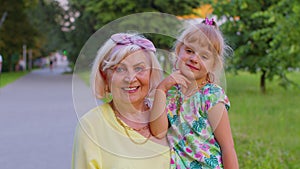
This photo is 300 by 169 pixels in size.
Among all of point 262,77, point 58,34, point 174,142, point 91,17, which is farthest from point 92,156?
point 58,34

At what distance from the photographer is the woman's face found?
1.92 meters

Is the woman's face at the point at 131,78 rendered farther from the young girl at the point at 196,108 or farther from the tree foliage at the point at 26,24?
the tree foliage at the point at 26,24

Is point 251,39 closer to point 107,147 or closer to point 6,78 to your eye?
point 107,147

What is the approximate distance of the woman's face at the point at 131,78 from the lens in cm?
192

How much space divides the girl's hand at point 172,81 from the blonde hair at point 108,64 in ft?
0.17

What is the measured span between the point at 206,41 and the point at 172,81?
230 mm

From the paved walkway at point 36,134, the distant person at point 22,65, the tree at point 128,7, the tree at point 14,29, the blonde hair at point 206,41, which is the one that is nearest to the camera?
the blonde hair at point 206,41

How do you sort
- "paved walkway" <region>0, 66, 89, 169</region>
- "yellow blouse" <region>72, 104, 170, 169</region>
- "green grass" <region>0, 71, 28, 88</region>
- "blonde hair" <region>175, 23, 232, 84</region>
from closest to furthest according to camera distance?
"yellow blouse" <region>72, 104, 170, 169</region>, "blonde hair" <region>175, 23, 232, 84</region>, "paved walkway" <region>0, 66, 89, 169</region>, "green grass" <region>0, 71, 28, 88</region>

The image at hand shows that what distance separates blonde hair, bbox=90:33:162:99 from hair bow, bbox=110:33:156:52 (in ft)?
0.05

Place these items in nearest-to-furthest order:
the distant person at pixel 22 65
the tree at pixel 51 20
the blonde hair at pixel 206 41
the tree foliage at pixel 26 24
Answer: the blonde hair at pixel 206 41, the tree foliage at pixel 26 24, the tree at pixel 51 20, the distant person at pixel 22 65

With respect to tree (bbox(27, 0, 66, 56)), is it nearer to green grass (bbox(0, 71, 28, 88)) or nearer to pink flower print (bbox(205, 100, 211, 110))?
green grass (bbox(0, 71, 28, 88))

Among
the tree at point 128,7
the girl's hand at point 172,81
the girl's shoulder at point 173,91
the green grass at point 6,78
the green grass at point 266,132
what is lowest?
the green grass at point 6,78

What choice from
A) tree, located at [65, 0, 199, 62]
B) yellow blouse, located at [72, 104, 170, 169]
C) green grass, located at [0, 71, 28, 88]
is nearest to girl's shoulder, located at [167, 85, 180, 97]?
yellow blouse, located at [72, 104, 170, 169]

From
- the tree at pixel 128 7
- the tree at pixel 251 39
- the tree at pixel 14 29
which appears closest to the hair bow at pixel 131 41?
the tree at pixel 251 39
